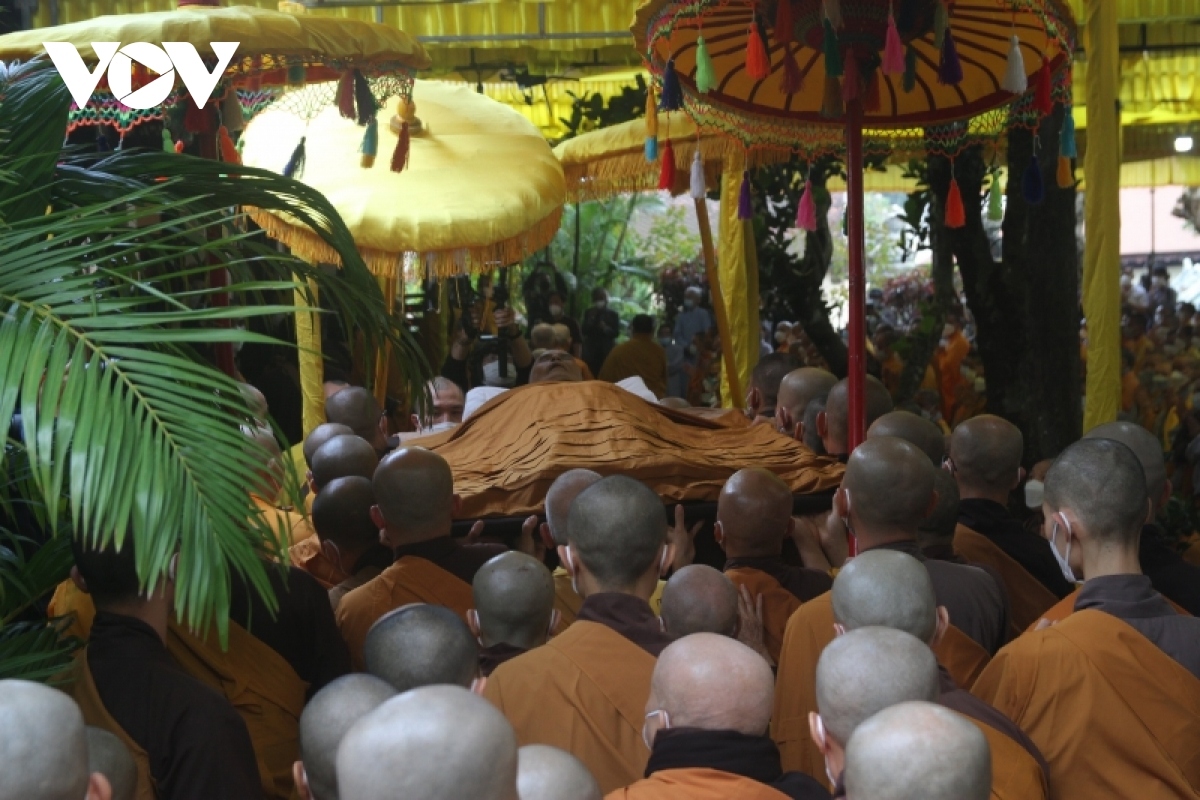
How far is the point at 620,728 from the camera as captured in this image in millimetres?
2957

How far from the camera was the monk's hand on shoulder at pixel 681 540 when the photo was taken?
15.3 ft

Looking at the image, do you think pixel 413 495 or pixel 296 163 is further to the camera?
pixel 296 163

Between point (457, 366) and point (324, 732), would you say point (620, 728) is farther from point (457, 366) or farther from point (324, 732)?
point (457, 366)

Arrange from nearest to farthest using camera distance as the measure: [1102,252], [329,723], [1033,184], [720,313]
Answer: [329,723] → [1033,184] → [1102,252] → [720,313]

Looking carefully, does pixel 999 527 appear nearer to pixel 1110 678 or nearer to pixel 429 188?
pixel 1110 678

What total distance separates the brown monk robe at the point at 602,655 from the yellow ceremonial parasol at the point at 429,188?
3.86 metres

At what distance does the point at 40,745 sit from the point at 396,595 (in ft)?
6.50

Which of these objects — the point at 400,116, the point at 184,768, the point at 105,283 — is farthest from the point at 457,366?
the point at 184,768

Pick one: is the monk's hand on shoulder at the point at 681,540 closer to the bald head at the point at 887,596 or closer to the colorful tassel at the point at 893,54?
the colorful tassel at the point at 893,54

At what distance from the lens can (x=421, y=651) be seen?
2.71 m

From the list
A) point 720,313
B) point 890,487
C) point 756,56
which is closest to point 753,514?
point 890,487

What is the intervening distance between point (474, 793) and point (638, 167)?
7.20 m

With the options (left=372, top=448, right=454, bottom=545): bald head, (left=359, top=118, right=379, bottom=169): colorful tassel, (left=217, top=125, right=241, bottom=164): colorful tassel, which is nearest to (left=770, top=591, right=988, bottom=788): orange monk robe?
(left=372, top=448, right=454, bottom=545): bald head

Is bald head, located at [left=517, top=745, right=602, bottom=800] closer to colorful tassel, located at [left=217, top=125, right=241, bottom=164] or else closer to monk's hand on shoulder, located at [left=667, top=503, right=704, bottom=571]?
monk's hand on shoulder, located at [left=667, top=503, right=704, bottom=571]
